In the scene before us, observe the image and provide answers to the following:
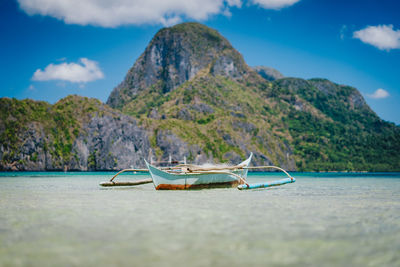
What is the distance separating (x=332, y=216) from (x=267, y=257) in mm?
8626

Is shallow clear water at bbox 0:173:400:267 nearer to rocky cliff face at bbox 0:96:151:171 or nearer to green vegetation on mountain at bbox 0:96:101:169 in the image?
rocky cliff face at bbox 0:96:151:171

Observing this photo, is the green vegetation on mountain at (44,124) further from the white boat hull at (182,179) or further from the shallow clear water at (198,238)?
the shallow clear water at (198,238)

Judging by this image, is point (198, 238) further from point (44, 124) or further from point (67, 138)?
point (67, 138)

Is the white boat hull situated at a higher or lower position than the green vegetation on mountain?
lower

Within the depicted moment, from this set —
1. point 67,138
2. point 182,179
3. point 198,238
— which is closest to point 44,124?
point 67,138

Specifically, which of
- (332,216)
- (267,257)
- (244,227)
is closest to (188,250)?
(267,257)

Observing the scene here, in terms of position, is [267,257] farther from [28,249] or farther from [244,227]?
[28,249]

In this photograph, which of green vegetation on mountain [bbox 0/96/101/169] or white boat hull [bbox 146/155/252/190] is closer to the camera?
white boat hull [bbox 146/155/252/190]

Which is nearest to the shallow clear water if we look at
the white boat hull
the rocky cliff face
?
the white boat hull

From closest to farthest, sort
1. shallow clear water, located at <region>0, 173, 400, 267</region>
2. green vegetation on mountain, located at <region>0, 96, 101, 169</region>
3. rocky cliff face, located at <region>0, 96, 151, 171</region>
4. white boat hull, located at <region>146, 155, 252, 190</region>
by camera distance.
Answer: shallow clear water, located at <region>0, 173, 400, 267</region>
white boat hull, located at <region>146, 155, 252, 190</region>
green vegetation on mountain, located at <region>0, 96, 101, 169</region>
rocky cliff face, located at <region>0, 96, 151, 171</region>

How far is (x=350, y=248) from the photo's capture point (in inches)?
405

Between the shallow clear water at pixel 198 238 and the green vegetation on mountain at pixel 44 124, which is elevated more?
the green vegetation on mountain at pixel 44 124

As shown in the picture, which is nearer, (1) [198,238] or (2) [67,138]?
(1) [198,238]

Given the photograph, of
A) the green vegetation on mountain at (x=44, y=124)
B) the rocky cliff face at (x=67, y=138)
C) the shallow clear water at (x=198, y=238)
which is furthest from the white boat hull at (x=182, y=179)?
the green vegetation on mountain at (x=44, y=124)
